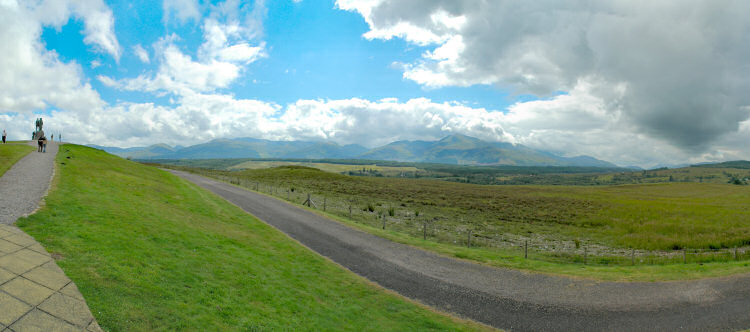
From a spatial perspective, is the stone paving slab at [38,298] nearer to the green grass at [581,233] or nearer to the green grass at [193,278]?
the green grass at [193,278]

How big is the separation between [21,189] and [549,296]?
26308mm

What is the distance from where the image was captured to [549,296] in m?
12.6

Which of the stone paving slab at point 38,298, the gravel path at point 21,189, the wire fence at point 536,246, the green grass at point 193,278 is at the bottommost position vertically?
the wire fence at point 536,246

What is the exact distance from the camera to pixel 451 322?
10.5 metres

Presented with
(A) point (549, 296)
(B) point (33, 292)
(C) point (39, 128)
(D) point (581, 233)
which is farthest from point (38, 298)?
(C) point (39, 128)

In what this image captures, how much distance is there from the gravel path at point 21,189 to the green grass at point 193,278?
22.2 inches

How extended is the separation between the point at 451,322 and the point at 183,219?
1566 cm

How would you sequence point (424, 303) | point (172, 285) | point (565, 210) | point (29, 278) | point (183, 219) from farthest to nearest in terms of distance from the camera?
point (565, 210) < point (183, 219) < point (424, 303) < point (172, 285) < point (29, 278)

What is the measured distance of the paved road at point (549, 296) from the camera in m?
10.6

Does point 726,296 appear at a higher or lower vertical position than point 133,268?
lower

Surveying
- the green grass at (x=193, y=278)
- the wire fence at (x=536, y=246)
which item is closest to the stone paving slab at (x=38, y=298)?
the green grass at (x=193, y=278)

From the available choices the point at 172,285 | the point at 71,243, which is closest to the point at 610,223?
the point at 172,285

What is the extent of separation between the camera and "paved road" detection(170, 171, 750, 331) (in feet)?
34.9

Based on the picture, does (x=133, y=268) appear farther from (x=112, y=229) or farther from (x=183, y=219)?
(x=183, y=219)
